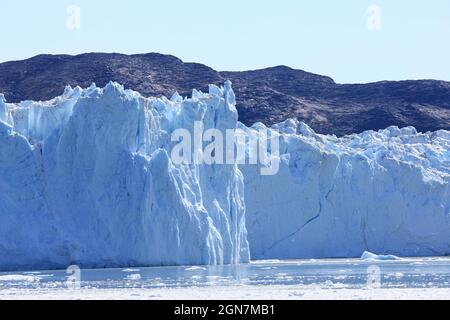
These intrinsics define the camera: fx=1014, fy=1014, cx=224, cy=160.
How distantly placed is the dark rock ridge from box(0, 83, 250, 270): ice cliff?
39.1m

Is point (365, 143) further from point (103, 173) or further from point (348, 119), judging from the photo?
point (348, 119)

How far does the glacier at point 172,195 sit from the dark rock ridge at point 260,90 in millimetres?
31370

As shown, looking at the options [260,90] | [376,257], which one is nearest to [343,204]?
[376,257]

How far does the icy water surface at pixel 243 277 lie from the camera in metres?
23.5

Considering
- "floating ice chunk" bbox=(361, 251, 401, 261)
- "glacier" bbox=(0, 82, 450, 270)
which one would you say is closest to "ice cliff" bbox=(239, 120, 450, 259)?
"glacier" bbox=(0, 82, 450, 270)

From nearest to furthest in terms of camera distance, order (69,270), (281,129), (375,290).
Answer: (375,290) < (69,270) < (281,129)

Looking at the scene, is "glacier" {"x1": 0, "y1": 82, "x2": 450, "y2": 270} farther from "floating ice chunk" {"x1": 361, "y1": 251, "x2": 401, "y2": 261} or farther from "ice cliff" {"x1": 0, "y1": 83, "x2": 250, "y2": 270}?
"floating ice chunk" {"x1": 361, "y1": 251, "x2": 401, "y2": 261}

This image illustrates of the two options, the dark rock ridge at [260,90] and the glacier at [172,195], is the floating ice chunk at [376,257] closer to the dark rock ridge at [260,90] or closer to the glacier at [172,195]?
the glacier at [172,195]

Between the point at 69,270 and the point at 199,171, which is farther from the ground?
the point at 199,171

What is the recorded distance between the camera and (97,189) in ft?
100

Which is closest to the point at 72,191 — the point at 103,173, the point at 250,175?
the point at 103,173

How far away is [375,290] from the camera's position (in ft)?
69.8

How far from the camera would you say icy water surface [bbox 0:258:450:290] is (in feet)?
77.0
